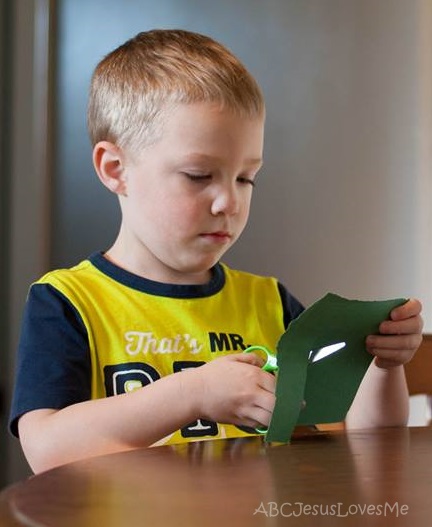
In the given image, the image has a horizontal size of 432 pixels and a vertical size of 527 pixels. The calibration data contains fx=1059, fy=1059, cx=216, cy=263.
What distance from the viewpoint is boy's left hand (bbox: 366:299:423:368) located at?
932 millimetres

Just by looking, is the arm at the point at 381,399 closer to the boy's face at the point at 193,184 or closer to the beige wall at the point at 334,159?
the boy's face at the point at 193,184

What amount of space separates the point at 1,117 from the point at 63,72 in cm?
15

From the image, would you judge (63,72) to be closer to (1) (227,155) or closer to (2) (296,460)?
(1) (227,155)

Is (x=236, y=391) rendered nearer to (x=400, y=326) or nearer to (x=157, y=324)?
(x=400, y=326)

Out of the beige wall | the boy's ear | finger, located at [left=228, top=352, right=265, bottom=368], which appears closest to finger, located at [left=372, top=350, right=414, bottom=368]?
finger, located at [left=228, top=352, right=265, bottom=368]

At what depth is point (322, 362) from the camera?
34.9 inches

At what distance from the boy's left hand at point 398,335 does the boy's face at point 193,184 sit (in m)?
0.24

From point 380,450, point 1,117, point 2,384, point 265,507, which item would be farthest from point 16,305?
point 265,507

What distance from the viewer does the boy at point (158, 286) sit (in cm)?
98

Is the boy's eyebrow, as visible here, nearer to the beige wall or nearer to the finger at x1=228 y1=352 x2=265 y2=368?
the finger at x1=228 y1=352 x2=265 y2=368

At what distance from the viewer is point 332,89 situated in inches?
Result: 94.6

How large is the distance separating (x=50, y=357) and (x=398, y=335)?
0.34m

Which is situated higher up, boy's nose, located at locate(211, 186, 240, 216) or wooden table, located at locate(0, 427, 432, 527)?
boy's nose, located at locate(211, 186, 240, 216)

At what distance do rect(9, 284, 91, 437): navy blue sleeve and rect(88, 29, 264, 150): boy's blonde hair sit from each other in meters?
0.21
